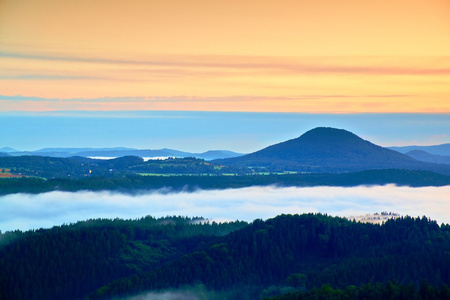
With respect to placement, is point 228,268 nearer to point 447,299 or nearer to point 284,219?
point 284,219

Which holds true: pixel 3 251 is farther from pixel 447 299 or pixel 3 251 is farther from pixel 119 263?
pixel 447 299

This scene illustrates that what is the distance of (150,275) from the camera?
541 feet

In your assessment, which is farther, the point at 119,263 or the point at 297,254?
the point at 119,263

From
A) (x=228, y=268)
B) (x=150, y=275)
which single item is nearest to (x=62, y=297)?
(x=150, y=275)

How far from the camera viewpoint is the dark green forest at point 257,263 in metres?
146

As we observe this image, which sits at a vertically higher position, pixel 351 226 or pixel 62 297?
pixel 351 226

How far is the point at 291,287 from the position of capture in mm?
147750

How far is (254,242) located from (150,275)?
90.1 ft

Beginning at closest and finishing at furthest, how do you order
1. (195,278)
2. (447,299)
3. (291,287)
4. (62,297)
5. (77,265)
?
1. (447,299)
2. (291,287)
3. (195,278)
4. (62,297)
5. (77,265)

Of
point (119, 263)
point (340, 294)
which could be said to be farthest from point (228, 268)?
point (340, 294)

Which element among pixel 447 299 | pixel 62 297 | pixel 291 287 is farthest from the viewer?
pixel 62 297

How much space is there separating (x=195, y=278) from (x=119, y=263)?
115ft

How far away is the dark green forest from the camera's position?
14638cm

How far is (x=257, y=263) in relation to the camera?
17500cm
